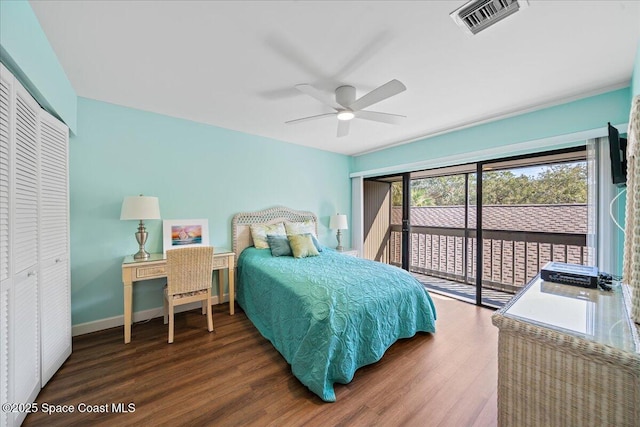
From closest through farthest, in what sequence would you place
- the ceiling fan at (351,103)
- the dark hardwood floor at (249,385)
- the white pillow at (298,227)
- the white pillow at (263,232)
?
1. the dark hardwood floor at (249,385)
2. the ceiling fan at (351,103)
3. the white pillow at (263,232)
4. the white pillow at (298,227)

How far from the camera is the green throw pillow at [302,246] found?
3.25 meters

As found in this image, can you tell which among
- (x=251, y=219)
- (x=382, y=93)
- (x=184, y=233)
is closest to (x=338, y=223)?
(x=251, y=219)

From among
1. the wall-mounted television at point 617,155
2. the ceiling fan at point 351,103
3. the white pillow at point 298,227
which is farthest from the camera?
the white pillow at point 298,227

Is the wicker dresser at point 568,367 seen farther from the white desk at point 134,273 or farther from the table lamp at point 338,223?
the table lamp at point 338,223

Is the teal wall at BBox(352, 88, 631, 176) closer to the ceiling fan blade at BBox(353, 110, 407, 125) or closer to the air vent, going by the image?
the ceiling fan blade at BBox(353, 110, 407, 125)

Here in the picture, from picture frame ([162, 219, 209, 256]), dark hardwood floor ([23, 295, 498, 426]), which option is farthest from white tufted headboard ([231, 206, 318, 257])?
dark hardwood floor ([23, 295, 498, 426])

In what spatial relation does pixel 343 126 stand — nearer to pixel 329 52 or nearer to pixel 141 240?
pixel 329 52

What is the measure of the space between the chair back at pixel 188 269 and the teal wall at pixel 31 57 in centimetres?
147

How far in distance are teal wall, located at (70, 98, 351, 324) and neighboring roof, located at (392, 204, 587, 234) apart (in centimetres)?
283

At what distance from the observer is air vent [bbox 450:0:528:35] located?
136 cm

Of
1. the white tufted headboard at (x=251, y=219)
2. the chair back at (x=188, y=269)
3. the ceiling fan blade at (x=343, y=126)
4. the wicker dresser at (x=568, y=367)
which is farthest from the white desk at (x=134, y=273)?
the wicker dresser at (x=568, y=367)

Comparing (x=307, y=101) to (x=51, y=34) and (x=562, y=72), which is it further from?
(x=562, y=72)

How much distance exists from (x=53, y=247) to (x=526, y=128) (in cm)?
476

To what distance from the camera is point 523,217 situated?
130 inches
